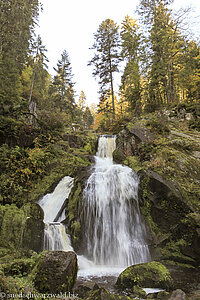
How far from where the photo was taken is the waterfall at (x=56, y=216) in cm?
636

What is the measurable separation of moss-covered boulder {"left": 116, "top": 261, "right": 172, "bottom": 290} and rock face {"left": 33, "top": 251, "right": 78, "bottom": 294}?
1.65 metres

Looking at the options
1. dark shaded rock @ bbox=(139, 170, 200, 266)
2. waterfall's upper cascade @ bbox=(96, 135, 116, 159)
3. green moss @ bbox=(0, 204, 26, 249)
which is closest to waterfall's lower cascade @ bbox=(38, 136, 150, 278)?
dark shaded rock @ bbox=(139, 170, 200, 266)

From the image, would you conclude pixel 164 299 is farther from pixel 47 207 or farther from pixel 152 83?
pixel 152 83

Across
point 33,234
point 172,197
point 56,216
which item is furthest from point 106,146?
point 33,234

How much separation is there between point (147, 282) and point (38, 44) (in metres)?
24.1

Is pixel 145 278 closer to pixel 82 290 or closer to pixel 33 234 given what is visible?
pixel 82 290

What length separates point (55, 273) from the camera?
136 inches

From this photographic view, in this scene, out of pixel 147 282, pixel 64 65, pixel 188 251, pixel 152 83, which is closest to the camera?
pixel 147 282

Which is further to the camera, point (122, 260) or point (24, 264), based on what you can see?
point (122, 260)

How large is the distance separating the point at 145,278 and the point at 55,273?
2620 millimetres

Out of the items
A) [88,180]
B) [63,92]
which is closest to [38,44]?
[63,92]

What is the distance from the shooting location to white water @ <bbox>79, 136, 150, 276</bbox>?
651 centimetres

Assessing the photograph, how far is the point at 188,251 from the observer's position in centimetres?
598

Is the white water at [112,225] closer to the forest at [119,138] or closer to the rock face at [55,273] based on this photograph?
the forest at [119,138]
